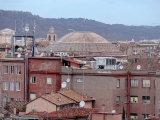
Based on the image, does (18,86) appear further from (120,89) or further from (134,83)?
(134,83)

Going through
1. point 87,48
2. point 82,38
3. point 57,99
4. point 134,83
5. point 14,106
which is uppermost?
point 82,38

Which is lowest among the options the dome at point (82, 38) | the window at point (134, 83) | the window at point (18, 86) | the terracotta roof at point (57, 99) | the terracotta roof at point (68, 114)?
the terracotta roof at point (68, 114)

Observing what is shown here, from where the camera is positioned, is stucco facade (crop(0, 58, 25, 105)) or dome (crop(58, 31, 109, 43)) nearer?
stucco facade (crop(0, 58, 25, 105))

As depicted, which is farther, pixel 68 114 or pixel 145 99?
pixel 145 99

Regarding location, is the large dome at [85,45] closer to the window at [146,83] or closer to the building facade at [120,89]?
the building facade at [120,89]

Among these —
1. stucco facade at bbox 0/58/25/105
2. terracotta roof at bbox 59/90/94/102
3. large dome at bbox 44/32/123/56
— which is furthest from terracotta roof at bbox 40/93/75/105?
large dome at bbox 44/32/123/56

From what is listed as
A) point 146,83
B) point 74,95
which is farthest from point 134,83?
point 74,95

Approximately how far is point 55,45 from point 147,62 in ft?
134

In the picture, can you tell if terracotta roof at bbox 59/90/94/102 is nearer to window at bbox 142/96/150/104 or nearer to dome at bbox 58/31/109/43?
window at bbox 142/96/150/104

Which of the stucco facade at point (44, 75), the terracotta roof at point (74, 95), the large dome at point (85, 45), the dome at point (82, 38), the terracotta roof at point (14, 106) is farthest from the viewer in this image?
the dome at point (82, 38)

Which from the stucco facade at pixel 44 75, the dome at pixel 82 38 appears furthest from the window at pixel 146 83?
the dome at pixel 82 38

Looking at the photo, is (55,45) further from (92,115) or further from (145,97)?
(92,115)

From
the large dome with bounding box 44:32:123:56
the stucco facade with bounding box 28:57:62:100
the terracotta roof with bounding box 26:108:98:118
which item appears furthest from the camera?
the large dome with bounding box 44:32:123:56

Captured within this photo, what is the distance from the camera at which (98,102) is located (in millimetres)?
33781
